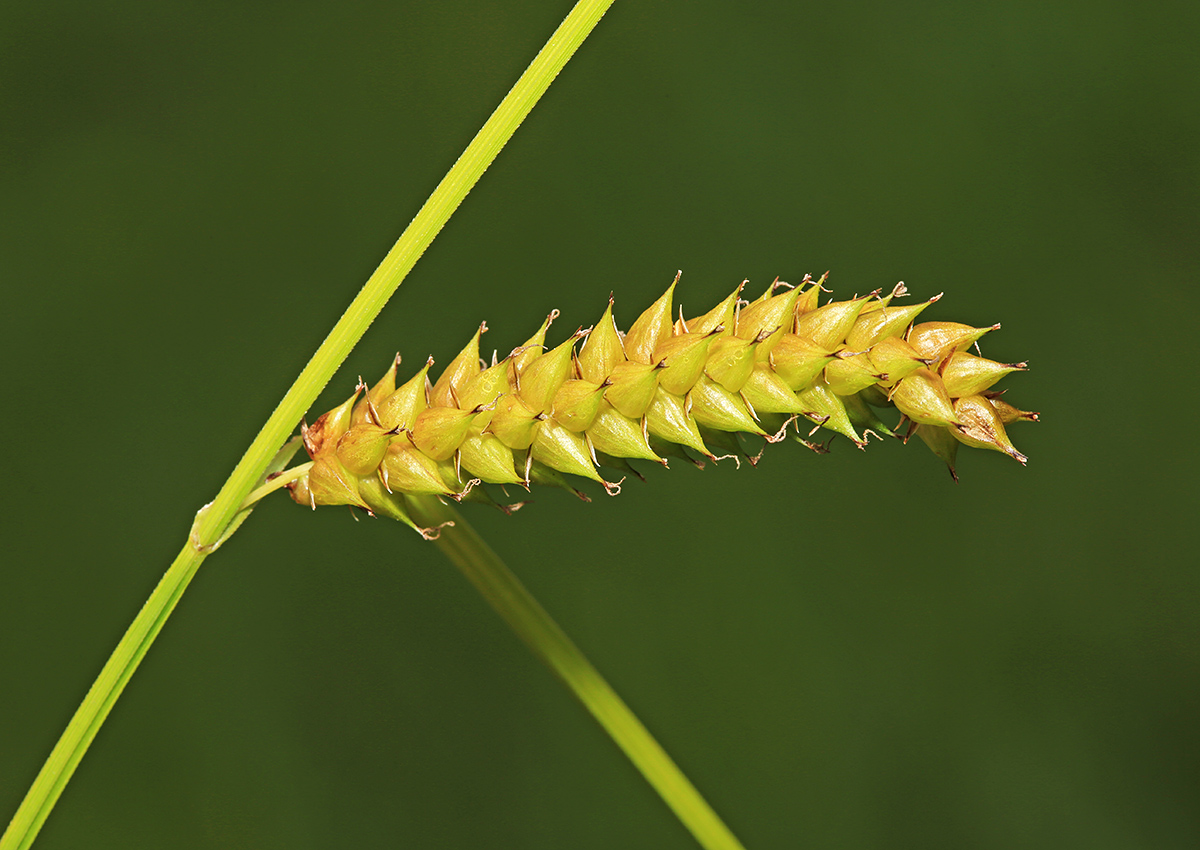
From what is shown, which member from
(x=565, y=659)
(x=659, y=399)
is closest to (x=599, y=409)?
(x=659, y=399)

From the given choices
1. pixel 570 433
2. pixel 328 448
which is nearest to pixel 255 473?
pixel 328 448

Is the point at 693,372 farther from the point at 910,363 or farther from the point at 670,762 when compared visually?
the point at 670,762

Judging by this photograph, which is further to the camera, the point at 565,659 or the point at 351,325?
the point at 565,659

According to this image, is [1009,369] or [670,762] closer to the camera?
[1009,369]

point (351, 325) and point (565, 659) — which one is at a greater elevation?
point (351, 325)

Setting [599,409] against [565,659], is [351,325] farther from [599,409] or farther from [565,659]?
[565,659]
